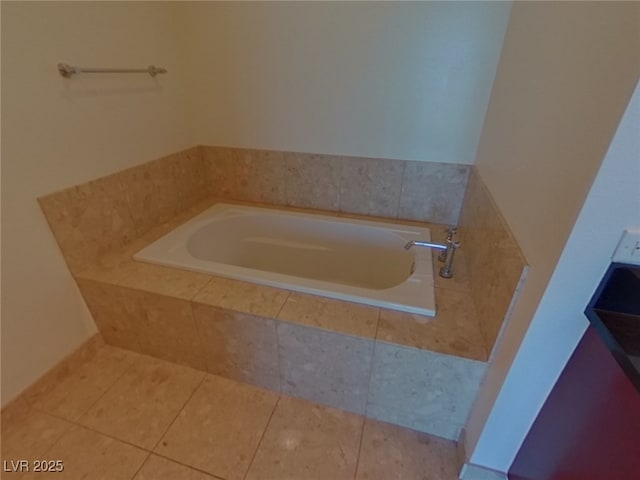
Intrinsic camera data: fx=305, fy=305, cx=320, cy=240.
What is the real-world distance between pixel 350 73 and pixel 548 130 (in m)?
1.07

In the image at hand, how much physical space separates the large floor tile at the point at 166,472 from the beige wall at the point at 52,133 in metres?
0.65

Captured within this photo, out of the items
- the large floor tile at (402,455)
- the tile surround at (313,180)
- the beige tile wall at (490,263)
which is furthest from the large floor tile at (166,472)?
the tile surround at (313,180)

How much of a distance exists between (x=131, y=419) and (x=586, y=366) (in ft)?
4.97

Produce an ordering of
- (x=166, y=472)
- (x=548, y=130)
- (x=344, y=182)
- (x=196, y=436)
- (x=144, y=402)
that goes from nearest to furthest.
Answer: (x=548, y=130), (x=166, y=472), (x=196, y=436), (x=144, y=402), (x=344, y=182)

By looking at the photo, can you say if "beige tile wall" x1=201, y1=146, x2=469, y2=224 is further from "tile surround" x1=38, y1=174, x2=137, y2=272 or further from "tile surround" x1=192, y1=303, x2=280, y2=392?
"tile surround" x1=192, y1=303, x2=280, y2=392

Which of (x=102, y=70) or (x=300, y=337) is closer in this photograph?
(x=300, y=337)

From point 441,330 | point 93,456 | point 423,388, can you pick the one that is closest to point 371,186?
point 441,330

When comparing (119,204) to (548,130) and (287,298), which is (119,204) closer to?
(287,298)

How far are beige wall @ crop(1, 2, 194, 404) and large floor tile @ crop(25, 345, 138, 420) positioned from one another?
0.27 ft

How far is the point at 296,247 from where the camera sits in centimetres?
193

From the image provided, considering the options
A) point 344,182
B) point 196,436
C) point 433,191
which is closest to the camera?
point 196,436

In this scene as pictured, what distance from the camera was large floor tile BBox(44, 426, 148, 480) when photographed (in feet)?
3.43

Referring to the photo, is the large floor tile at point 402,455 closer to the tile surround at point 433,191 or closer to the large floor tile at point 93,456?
the large floor tile at point 93,456

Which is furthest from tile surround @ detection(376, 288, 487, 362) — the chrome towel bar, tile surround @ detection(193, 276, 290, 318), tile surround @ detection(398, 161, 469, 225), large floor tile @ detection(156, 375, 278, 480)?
the chrome towel bar
